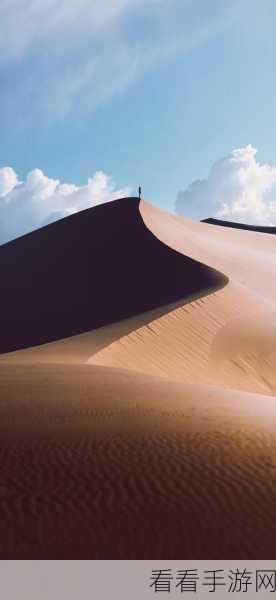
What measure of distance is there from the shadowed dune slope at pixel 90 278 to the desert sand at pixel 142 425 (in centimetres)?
15

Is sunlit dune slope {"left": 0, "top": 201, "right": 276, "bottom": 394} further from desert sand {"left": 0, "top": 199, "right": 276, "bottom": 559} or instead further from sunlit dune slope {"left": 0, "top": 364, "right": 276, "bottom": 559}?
sunlit dune slope {"left": 0, "top": 364, "right": 276, "bottom": 559}

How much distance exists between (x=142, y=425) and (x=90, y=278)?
2057cm

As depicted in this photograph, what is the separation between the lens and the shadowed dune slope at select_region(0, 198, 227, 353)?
2358cm

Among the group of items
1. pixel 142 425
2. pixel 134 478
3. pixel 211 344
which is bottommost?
pixel 134 478

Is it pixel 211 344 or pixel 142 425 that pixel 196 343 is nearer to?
pixel 211 344

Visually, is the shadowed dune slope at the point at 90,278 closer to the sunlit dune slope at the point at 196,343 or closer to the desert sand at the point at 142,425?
the desert sand at the point at 142,425

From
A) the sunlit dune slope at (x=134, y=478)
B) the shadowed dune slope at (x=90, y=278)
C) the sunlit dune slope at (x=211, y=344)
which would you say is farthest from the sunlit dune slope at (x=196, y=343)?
the sunlit dune slope at (x=134, y=478)

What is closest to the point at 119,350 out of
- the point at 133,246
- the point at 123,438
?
the point at 123,438

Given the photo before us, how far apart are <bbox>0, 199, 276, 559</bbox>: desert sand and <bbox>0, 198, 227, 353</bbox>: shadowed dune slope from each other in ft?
0.51

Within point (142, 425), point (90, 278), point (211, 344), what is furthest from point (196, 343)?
point (142, 425)

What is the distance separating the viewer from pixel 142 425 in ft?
25.1

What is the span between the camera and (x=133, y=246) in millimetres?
30016

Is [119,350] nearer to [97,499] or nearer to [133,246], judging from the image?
[97,499]

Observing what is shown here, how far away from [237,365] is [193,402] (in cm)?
845
